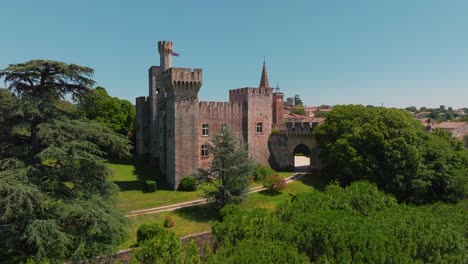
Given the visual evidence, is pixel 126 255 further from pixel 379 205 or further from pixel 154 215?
pixel 379 205

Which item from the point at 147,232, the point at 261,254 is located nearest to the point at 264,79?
the point at 147,232

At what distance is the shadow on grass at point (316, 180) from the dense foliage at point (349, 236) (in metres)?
15.5

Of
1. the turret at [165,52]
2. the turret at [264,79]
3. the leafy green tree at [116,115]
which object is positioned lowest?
the leafy green tree at [116,115]

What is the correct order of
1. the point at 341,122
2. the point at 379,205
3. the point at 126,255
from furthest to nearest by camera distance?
1. the point at 341,122
2. the point at 379,205
3. the point at 126,255

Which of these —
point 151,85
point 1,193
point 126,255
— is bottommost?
point 126,255

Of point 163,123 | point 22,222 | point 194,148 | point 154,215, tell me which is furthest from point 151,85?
point 22,222

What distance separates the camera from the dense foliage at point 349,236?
45.4 feet

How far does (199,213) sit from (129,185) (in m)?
9.08

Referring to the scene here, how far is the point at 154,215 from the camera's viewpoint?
25250 mm

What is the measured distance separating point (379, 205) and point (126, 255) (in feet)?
47.7

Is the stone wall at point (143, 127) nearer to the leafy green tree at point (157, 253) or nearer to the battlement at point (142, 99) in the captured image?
the battlement at point (142, 99)

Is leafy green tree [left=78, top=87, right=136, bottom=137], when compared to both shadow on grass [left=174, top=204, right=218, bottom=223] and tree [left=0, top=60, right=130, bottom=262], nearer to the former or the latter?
shadow on grass [left=174, top=204, right=218, bottom=223]

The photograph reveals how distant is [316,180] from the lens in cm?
3600

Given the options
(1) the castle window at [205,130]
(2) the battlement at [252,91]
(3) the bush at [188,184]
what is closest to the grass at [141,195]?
(3) the bush at [188,184]
